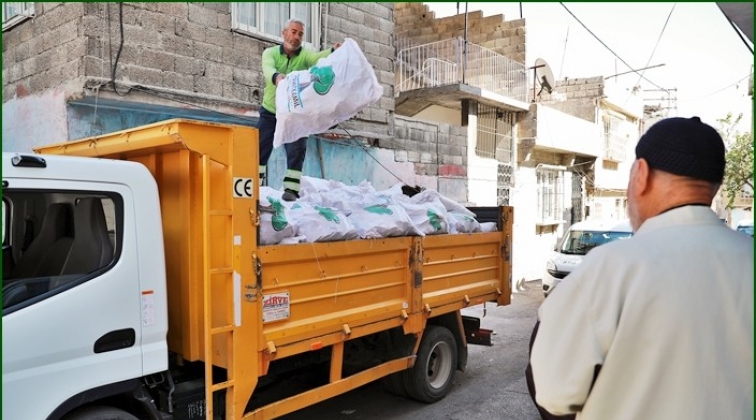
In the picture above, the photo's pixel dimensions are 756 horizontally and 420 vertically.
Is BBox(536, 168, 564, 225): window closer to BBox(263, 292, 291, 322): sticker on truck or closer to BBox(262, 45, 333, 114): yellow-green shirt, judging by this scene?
BBox(262, 45, 333, 114): yellow-green shirt

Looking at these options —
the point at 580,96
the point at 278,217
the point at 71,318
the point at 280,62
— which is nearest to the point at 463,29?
the point at 580,96

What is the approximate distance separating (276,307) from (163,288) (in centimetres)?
71

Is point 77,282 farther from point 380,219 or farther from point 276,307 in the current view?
point 380,219

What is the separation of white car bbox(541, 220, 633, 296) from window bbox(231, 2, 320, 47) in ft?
19.8

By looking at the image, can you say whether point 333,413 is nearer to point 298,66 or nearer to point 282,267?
point 282,267

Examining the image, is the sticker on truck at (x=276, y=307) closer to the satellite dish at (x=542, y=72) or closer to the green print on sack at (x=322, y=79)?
the green print on sack at (x=322, y=79)

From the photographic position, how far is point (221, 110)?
7141 millimetres

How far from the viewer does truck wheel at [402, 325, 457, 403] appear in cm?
517

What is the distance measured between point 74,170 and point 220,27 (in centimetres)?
472

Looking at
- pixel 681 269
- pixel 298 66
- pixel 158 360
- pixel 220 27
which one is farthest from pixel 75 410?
pixel 220 27

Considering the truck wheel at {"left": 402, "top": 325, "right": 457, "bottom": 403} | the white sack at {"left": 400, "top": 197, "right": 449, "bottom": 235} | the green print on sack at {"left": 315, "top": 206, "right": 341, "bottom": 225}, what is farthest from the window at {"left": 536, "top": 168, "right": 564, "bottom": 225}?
the green print on sack at {"left": 315, "top": 206, "right": 341, "bottom": 225}

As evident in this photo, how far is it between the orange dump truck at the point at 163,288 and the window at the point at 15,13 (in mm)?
3731

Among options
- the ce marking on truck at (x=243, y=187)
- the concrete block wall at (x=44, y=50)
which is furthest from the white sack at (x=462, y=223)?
the concrete block wall at (x=44, y=50)

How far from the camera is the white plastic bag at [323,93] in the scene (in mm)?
4273
